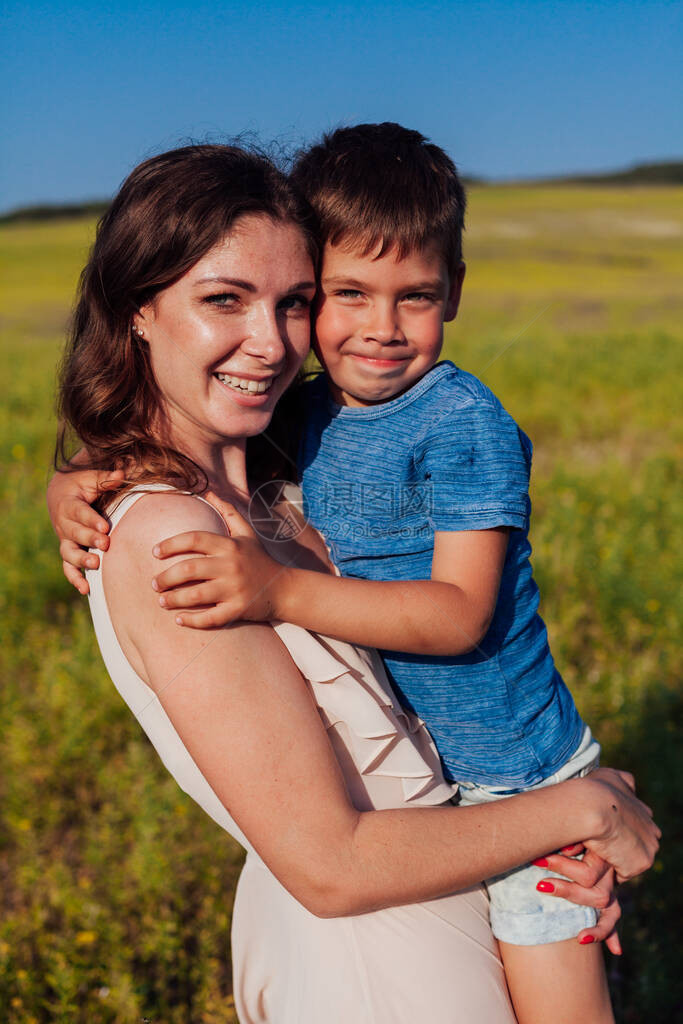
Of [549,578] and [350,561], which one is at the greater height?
[350,561]

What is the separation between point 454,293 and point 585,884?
136 cm

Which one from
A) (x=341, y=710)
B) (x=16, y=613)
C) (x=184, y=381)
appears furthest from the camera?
(x=16, y=613)

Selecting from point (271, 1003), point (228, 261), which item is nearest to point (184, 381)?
point (228, 261)

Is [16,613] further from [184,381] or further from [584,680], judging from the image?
[184,381]

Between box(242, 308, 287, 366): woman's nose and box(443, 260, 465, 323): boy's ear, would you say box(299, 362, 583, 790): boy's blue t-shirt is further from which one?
box(242, 308, 287, 366): woman's nose

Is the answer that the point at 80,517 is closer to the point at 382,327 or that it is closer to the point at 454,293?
the point at 382,327

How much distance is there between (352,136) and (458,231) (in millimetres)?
334

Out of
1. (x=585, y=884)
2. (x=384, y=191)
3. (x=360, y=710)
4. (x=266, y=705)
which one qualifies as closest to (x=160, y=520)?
(x=266, y=705)

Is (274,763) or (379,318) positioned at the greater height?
(379,318)

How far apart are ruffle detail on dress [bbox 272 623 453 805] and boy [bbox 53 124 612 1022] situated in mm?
54

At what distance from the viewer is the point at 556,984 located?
1743 mm

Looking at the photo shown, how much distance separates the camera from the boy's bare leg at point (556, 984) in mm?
1722

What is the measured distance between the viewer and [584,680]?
4.27 meters
